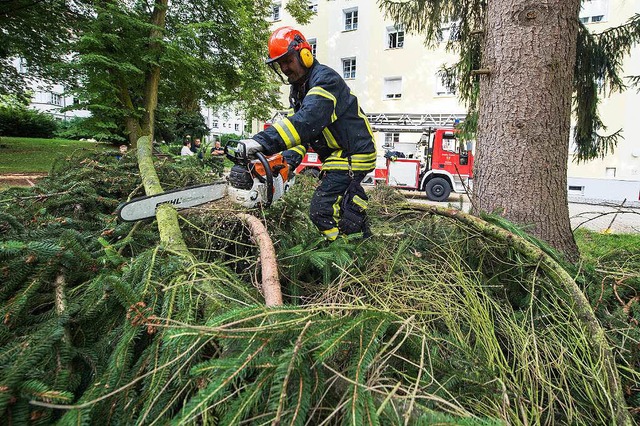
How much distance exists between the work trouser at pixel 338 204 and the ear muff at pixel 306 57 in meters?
0.73

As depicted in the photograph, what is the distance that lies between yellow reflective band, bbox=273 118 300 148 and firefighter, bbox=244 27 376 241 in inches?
9.0

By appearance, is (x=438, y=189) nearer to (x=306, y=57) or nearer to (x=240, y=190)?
(x=306, y=57)

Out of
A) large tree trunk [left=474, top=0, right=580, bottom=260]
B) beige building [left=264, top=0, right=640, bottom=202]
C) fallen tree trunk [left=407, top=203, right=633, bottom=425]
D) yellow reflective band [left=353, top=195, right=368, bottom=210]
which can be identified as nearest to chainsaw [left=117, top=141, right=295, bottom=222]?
yellow reflective band [left=353, top=195, right=368, bottom=210]

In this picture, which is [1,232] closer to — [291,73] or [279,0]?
[291,73]

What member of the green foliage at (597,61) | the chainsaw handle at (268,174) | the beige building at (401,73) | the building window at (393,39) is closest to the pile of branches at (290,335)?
the chainsaw handle at (268,174)

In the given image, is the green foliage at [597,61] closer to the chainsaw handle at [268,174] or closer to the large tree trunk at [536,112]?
the large tree trunk at [536,112]

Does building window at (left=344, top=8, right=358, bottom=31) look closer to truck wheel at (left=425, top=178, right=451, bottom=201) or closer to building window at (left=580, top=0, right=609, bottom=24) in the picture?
building window at (left=580, top=0, right=609, bottom=24)

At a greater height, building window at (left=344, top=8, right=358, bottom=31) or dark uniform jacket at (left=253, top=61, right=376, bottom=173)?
building window at (left=344, top=8, right=358, bottom=31)

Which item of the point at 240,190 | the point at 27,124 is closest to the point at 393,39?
the point at 240,190

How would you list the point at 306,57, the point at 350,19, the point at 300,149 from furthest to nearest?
the point at 350,19 < the point at 300,149 < the point at 306,57

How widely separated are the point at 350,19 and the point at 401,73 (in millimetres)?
4639

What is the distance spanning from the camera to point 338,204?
2.55 meters

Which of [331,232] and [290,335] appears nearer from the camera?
[290,335]

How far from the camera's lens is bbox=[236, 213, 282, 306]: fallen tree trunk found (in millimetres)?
1270
